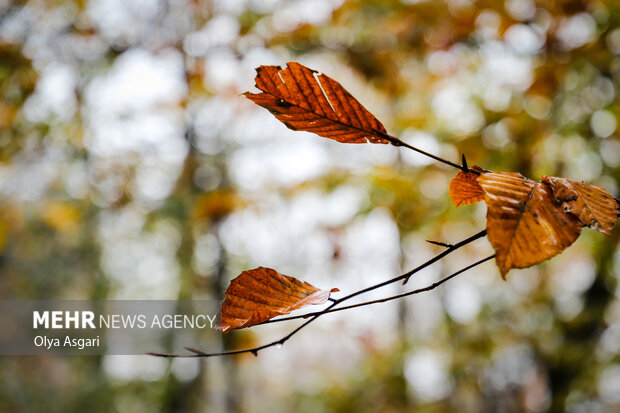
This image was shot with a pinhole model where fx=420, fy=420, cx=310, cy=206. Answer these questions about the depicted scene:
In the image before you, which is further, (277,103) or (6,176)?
(6,176)

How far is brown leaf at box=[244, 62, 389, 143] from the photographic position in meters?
0.31

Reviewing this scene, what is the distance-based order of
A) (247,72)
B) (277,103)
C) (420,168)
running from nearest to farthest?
(277,103), (420,168), (247,72)

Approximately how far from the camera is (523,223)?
0.25 meters

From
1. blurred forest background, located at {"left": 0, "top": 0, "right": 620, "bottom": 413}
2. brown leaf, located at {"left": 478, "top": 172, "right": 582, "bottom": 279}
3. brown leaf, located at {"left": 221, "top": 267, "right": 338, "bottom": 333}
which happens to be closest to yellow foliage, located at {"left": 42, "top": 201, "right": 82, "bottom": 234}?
blurred forest background, located at {"left": 0, "top": 0, "right": 620, "bottom": 413}

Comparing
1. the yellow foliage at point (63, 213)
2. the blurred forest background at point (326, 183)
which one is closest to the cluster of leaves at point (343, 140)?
the blurred forest background at point (326, 183)

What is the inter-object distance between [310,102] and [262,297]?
15 centimetres

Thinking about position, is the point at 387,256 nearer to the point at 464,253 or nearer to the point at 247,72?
the point at 464,253

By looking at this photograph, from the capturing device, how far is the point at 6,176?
2930mm

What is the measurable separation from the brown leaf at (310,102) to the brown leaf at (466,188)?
76 mm

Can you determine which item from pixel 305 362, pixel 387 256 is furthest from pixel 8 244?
pixel 305 362

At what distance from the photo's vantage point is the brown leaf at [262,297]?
0.30 metres

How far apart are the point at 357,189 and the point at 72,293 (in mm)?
3989

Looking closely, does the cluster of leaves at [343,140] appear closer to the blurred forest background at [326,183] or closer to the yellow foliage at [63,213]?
the blurred forest background at [326,183]

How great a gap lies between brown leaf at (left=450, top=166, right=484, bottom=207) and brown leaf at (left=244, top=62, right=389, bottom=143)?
76 mm
